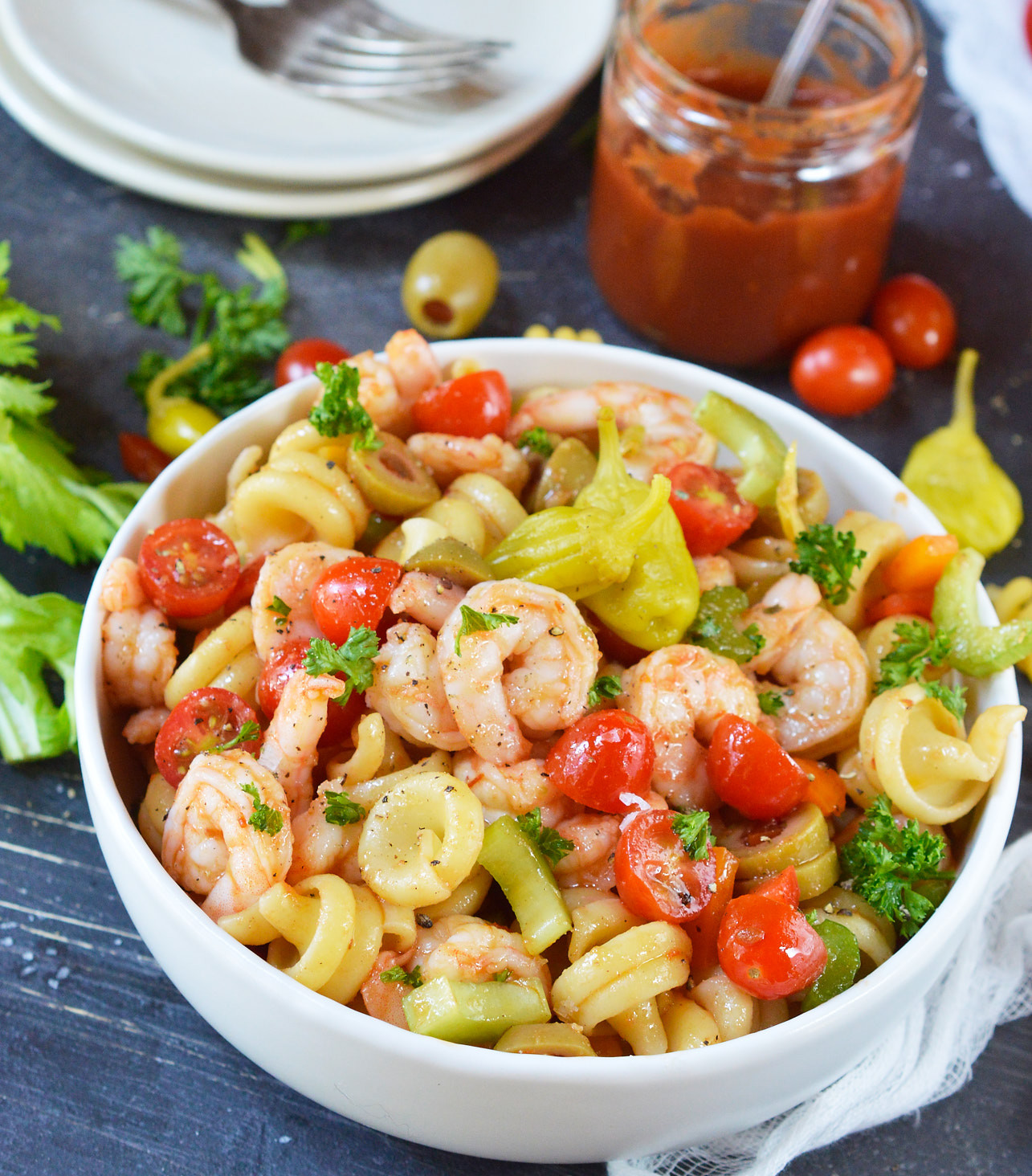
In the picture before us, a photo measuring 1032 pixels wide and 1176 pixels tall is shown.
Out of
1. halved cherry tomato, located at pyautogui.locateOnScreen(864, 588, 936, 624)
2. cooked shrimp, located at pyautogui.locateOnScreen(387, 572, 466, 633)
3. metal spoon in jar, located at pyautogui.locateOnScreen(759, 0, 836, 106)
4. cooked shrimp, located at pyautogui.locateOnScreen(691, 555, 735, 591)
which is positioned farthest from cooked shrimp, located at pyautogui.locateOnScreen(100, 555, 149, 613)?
metal spoon in jar, located at pyautogui.locateOnScreen(759, 0, 836, 106)

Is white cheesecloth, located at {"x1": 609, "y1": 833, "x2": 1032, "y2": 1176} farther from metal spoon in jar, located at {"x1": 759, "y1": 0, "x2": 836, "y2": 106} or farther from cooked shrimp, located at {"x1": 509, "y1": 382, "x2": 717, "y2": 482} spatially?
metal spoon in jar, located at {"x1": 759, "y1": 0, "x2": 836, "y2": 106}

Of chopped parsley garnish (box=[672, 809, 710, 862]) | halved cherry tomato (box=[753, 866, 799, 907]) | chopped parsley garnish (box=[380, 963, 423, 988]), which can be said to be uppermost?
chopped parsley garnish (box=[672, 809, 710, 862])

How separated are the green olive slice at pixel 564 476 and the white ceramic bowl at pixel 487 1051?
Result: 0.77 m

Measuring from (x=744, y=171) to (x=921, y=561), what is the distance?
118 cm

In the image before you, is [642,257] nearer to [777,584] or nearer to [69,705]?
[777,584]

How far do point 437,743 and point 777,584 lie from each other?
26.7 inches

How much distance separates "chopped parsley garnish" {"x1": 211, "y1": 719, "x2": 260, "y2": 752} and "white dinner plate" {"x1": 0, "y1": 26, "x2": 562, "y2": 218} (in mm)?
1912

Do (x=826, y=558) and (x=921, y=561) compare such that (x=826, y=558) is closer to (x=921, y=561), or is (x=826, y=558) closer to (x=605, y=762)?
(x=921, y=561)

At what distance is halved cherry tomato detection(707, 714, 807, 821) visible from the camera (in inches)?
75.1

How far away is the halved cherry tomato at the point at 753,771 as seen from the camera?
6.26ft

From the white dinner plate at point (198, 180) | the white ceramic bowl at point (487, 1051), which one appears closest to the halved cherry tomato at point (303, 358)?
the white dinner plate at point (198, 180)

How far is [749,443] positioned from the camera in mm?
2371

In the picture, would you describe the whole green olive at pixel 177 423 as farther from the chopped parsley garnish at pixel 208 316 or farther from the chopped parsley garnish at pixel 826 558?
the chopped parsley garnish at pixel 826 558

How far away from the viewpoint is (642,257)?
3213mm
